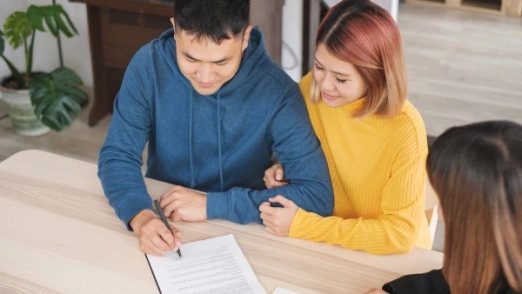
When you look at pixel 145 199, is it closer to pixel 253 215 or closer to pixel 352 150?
pixel 253 215

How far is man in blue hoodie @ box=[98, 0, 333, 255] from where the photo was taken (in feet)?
4.34

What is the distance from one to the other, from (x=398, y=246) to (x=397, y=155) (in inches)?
7.9

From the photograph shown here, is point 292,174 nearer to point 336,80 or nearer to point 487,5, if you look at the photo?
point 336,80

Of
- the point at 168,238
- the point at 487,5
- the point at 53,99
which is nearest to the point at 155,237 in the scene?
the point at 168,238

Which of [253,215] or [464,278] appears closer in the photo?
[464,278]

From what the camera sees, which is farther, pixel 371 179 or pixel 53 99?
pixel 53 99

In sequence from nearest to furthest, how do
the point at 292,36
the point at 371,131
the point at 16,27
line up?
the point at 371,131
the point at 16,27
the point at 292,36

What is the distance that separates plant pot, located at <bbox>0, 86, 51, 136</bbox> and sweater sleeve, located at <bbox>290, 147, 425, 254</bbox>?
216 cm

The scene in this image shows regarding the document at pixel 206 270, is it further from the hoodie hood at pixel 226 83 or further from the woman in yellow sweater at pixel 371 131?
the hoodie hood at pixel 226 83

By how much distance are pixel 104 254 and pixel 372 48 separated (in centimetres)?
67

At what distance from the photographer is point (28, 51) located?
3092 mm

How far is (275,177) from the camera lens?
58.3 inches

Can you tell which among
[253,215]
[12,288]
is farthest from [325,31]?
[12,288]

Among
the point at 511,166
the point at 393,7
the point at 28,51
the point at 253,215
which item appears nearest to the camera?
the point at 511,166
